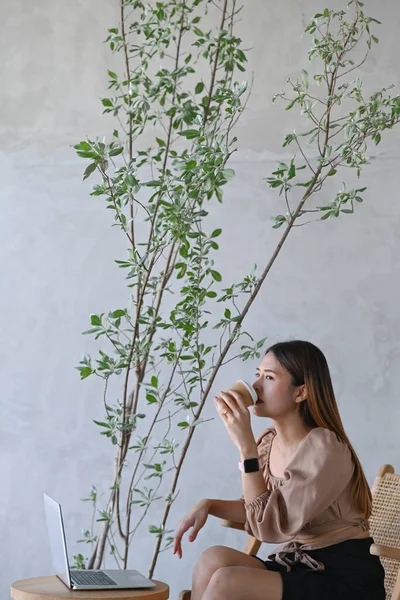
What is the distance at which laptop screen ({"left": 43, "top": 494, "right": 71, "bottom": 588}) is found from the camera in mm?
2367

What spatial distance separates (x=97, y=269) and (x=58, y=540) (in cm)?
166

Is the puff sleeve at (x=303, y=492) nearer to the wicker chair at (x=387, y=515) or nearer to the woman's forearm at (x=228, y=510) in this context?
the woman's forearm at (x=228, y=510)

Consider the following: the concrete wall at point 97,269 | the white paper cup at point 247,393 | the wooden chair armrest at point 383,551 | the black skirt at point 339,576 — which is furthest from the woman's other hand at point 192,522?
the concrete wall at point 97,269

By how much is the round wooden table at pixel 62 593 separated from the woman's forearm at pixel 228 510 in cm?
29

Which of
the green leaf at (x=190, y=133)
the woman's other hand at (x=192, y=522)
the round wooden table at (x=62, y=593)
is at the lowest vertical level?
the round wooden table at (x=62, y=593)

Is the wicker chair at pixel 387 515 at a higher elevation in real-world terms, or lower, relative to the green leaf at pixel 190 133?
lower

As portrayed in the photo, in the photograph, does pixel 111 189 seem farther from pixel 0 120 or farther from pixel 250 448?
pixel 0 120

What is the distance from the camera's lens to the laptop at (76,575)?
2383mm

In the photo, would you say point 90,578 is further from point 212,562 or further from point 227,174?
point 227,174

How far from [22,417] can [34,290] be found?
61 centimetres

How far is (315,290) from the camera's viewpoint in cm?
366

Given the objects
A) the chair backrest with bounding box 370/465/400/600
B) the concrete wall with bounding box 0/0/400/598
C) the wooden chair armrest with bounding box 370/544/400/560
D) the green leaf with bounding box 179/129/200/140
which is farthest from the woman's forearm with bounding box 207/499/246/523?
the green leaf with bounding box 179/129/200/140

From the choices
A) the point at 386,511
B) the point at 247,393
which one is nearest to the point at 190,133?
the point at 247,393

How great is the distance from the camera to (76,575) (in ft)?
8.50
